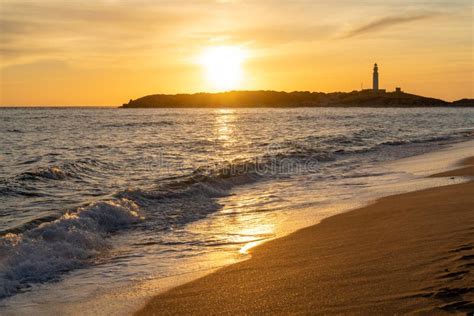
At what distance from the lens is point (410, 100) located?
15225 cm

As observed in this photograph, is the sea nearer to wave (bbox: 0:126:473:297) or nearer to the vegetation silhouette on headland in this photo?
wave (bbox: 0:126:473:297)

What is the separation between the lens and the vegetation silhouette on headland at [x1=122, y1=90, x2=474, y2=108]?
150750 millimetres

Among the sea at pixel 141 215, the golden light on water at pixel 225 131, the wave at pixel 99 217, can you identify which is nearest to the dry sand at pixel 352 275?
the sea at pixel 141 215

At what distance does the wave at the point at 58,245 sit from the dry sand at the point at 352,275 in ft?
6.13

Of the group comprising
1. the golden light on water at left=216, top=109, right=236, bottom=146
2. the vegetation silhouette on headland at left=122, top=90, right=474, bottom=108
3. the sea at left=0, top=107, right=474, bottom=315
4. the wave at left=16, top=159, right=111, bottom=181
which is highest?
the vegetation silhouette on headland at left=122, top=90, right=474, bottom=108

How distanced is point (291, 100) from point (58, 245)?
172m

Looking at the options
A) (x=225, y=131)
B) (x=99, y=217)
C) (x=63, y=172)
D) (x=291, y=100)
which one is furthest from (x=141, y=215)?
(x=291, y=100)

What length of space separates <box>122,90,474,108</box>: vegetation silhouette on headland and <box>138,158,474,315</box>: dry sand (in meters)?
147

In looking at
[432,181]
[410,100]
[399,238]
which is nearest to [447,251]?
[399,238]

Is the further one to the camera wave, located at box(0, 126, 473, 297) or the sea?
wave, located at box(0, 126, 473, 297)

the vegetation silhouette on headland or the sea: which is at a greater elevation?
the vegetation silhouette on headland

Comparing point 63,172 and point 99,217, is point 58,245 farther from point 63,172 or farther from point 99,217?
point 63,172

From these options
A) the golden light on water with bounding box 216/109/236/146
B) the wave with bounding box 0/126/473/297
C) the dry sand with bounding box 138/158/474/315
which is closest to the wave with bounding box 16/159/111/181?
the wave with bounding box 0/126/473/297

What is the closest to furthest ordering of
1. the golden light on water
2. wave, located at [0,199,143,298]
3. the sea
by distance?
the sea → wave, located at [0,199,143,298] → the golden light on water
